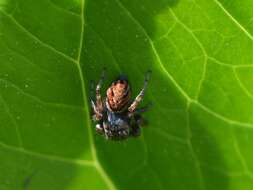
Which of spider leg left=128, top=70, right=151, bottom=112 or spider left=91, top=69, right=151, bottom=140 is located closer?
spider leg left=128, top=70, right=151, bottom=112

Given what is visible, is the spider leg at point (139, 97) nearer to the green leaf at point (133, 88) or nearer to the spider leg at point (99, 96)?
the green leaf at point (133, 88)

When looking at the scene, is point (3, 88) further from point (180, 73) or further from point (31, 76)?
point (180, 73)

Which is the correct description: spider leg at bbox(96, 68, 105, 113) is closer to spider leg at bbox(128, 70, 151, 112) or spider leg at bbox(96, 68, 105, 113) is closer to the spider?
the spider

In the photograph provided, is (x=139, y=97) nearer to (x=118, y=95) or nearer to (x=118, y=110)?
(x=118, y=95)

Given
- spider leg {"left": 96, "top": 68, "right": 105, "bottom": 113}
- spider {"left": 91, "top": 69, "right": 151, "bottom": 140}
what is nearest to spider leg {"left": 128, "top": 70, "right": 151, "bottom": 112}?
spider {"left": 91, "top": 69, "right": 151, "bottom": 140}

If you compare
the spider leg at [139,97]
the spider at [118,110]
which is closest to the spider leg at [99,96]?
the spider at [118,110]

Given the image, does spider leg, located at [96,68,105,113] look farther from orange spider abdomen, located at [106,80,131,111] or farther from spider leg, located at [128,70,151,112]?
spider leg, located at [128,70,151,112]
